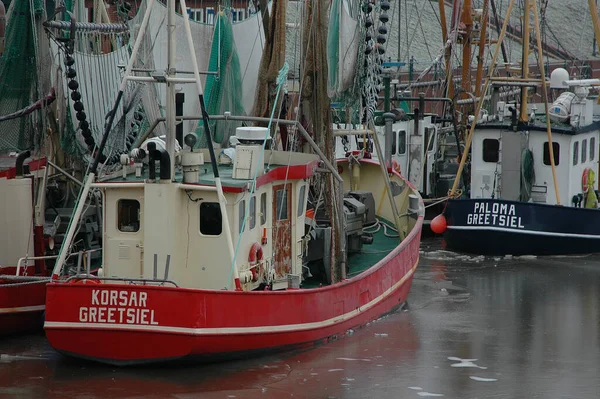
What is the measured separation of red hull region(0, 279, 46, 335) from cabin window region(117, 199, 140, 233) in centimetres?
205

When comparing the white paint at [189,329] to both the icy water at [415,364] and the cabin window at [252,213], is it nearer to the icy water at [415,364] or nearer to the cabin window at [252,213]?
the icy water at [415,364]

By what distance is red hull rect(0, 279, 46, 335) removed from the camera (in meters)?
17.1

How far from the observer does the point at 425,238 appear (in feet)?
96.2

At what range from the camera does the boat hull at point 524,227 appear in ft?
83.9

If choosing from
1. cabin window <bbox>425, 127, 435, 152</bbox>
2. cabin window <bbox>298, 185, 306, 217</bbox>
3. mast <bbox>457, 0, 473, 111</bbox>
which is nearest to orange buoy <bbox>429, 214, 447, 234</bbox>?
cabin window <bbox>425, 127, 435, 152</bbox>

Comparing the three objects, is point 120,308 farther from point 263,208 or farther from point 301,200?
point 301,200

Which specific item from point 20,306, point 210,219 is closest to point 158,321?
point 210,219

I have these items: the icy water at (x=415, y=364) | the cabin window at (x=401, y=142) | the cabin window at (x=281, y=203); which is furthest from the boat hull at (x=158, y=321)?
the cabin window at (x=401, y=142)

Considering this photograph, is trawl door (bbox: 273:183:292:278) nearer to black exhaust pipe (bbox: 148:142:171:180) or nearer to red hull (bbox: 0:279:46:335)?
black exhaust pipe (bbox: 148:142:171:180)

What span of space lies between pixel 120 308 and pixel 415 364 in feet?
14.3

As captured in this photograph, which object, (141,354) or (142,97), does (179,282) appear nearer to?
(141,354)

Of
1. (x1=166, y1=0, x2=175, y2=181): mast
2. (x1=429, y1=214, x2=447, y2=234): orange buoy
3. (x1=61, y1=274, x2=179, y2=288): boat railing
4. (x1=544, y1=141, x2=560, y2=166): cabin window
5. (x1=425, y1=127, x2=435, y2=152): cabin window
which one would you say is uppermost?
(x1=166, y1=0, x2=175, y2=181): mast

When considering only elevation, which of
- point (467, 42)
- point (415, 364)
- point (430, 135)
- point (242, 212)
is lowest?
point (415, 364)

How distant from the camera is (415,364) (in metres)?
16.7
